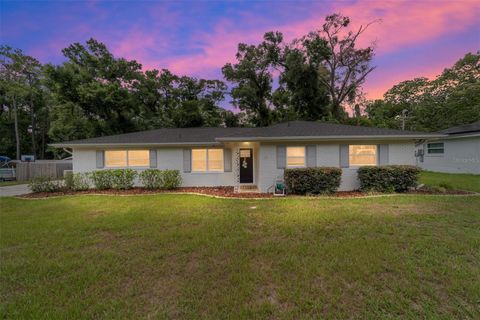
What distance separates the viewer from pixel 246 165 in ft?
35.5

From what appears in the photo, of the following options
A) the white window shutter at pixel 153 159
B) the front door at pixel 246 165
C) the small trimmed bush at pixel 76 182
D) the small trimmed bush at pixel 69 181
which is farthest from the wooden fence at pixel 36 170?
the front door at pixel 246 165

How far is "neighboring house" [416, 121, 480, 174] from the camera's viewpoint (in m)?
14.0

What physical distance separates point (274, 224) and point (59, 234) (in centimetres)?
480

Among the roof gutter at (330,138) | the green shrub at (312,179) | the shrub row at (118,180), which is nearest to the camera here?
the green shrub at (312,179)

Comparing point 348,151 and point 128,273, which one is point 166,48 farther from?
point 128,273

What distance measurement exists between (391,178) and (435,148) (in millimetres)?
12687

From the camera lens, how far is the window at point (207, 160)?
428 inches

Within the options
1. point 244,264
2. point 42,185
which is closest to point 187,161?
point 42,185

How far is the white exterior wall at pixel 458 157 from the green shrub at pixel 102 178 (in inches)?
846

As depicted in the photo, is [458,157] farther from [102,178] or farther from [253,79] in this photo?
[102,178]

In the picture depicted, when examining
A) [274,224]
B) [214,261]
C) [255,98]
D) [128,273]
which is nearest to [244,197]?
[274,224]

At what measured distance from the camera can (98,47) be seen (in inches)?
797

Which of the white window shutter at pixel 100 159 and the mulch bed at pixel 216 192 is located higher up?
the white window shutter at pixel 100 159

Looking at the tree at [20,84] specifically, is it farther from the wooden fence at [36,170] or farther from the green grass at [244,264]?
the green grass at [244,264]
